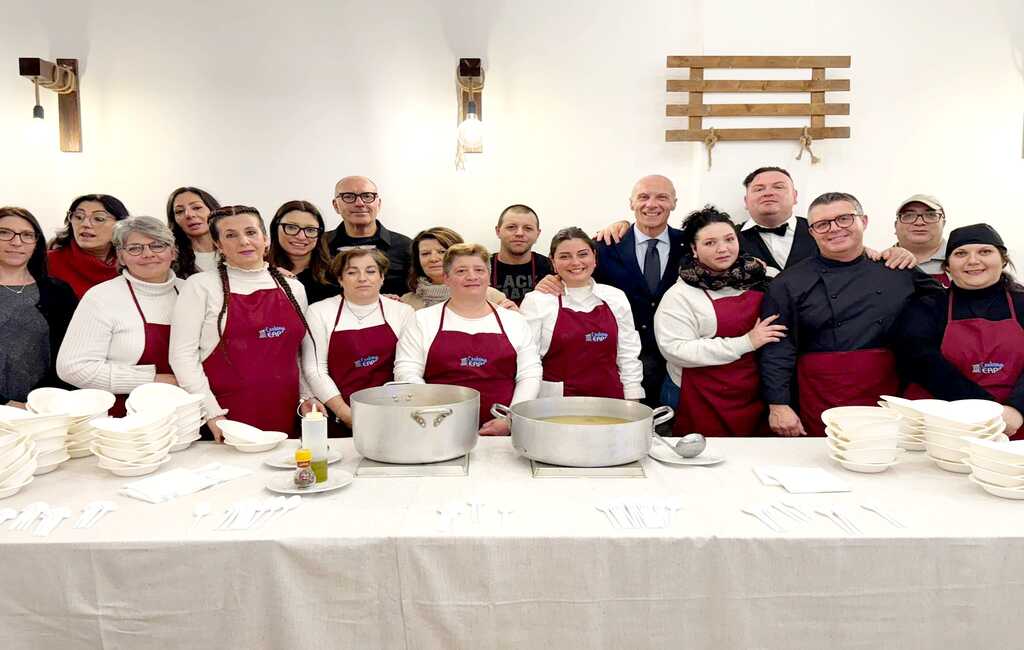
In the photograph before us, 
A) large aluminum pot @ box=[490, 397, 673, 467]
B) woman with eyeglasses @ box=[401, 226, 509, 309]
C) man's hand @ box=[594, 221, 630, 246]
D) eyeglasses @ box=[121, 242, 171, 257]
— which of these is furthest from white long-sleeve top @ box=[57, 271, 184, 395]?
man's hand @ box=[594, 221, 630, 246]

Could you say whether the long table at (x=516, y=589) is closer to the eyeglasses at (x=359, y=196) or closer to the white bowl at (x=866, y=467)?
→ the white bowl at (x=866, y=467)

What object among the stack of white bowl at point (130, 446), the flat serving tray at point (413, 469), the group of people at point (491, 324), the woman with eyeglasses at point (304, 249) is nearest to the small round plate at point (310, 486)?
the flat serving tray at point (413, 469)

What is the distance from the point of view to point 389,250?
4129mm

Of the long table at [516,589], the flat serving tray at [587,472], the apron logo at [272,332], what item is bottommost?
the long table at [516,589]

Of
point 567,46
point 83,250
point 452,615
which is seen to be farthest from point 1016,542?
point 567,46

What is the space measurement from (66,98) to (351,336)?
3.28 meters

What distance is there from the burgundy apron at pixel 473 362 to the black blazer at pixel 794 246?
5.22ft

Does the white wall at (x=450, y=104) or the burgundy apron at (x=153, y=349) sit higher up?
the white wall at (x=450, y=104)

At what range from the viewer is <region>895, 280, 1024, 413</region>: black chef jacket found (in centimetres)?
269

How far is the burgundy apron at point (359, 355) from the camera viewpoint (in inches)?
121

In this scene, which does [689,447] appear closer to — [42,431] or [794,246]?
[42,431]

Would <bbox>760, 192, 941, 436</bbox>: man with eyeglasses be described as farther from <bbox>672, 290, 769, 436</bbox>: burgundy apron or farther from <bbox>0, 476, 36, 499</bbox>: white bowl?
<bbox>0, 476, 36, 499</bbox>: white bowl

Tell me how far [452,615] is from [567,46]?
421 centimetres

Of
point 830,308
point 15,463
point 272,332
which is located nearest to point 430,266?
point 272,332
